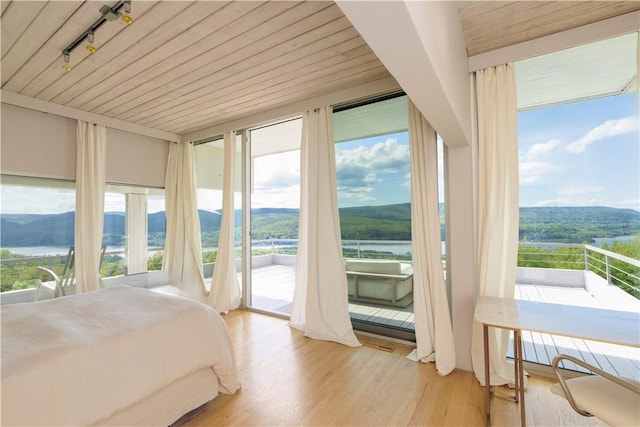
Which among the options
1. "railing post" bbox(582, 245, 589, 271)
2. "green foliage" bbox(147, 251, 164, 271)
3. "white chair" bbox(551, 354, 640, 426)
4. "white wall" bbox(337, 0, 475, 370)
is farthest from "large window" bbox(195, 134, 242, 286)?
"railing post" bbox(582, 245, 589, 271)

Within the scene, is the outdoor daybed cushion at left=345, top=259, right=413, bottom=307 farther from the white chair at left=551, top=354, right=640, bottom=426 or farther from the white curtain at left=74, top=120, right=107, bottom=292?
the white curtain at left=74, top=120, right=107, bottom=292

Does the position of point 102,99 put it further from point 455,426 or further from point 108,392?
point 455,426

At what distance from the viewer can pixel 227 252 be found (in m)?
3.97

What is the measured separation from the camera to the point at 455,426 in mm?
1715

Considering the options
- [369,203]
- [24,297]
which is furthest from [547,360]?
[24,297]

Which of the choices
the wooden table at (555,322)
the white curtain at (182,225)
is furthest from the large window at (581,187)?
the white curtain at (182,225)

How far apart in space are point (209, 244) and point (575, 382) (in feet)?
13.9

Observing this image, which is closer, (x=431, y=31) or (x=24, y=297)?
(x=431, y=31)

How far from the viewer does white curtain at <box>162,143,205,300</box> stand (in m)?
4.33

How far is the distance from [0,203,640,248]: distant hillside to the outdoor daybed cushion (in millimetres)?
296

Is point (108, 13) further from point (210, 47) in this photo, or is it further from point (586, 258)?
point (586, 258)

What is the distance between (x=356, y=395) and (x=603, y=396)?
1.37 meters

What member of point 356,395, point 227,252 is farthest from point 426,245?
point 227,252

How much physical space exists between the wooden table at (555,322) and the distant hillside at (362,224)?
2.40 feet
